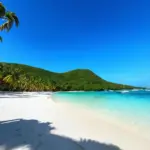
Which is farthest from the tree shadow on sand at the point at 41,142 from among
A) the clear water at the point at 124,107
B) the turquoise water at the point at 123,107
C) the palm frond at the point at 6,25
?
the palm frond at the point at 6,25

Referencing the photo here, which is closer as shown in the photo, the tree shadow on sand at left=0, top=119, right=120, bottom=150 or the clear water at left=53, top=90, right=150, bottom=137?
the tree shadow on sand at left=0, top=119, right=120, bottom=150

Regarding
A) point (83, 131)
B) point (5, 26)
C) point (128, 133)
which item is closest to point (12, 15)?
point (5, 26)

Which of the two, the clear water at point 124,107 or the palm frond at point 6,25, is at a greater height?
the palm frond at point 6,25

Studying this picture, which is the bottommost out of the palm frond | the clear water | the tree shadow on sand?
the tree shadow on sand

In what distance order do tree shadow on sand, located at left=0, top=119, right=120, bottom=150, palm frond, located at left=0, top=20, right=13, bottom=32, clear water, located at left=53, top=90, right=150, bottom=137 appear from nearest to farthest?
tree shadow on sand, located at left=0, top=119, right=120, bottom=150 → clear water, located at left=53, top=90, right=150, bottom=137 → palm frond, located at left=0, top=20, right=13, bottom=32

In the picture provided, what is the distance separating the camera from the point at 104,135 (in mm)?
7418

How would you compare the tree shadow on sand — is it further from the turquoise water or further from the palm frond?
the palm frond

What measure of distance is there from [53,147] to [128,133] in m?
3.40

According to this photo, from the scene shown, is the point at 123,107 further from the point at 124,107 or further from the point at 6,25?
the point at 6,25

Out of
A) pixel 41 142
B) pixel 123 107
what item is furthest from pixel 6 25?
pixel 123 107

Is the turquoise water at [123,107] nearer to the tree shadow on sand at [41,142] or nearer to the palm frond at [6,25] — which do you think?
the tree shadow on sand at [41,142]

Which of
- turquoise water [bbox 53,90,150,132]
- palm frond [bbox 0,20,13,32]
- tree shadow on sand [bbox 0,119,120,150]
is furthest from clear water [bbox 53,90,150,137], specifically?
palm frond [bbox 0,20,13,32]

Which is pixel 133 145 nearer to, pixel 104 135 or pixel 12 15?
pixel 104 135

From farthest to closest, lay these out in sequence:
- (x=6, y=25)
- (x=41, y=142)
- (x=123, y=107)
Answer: (x=123, y=107), (x=6, y=25), (x=41, y=142)
